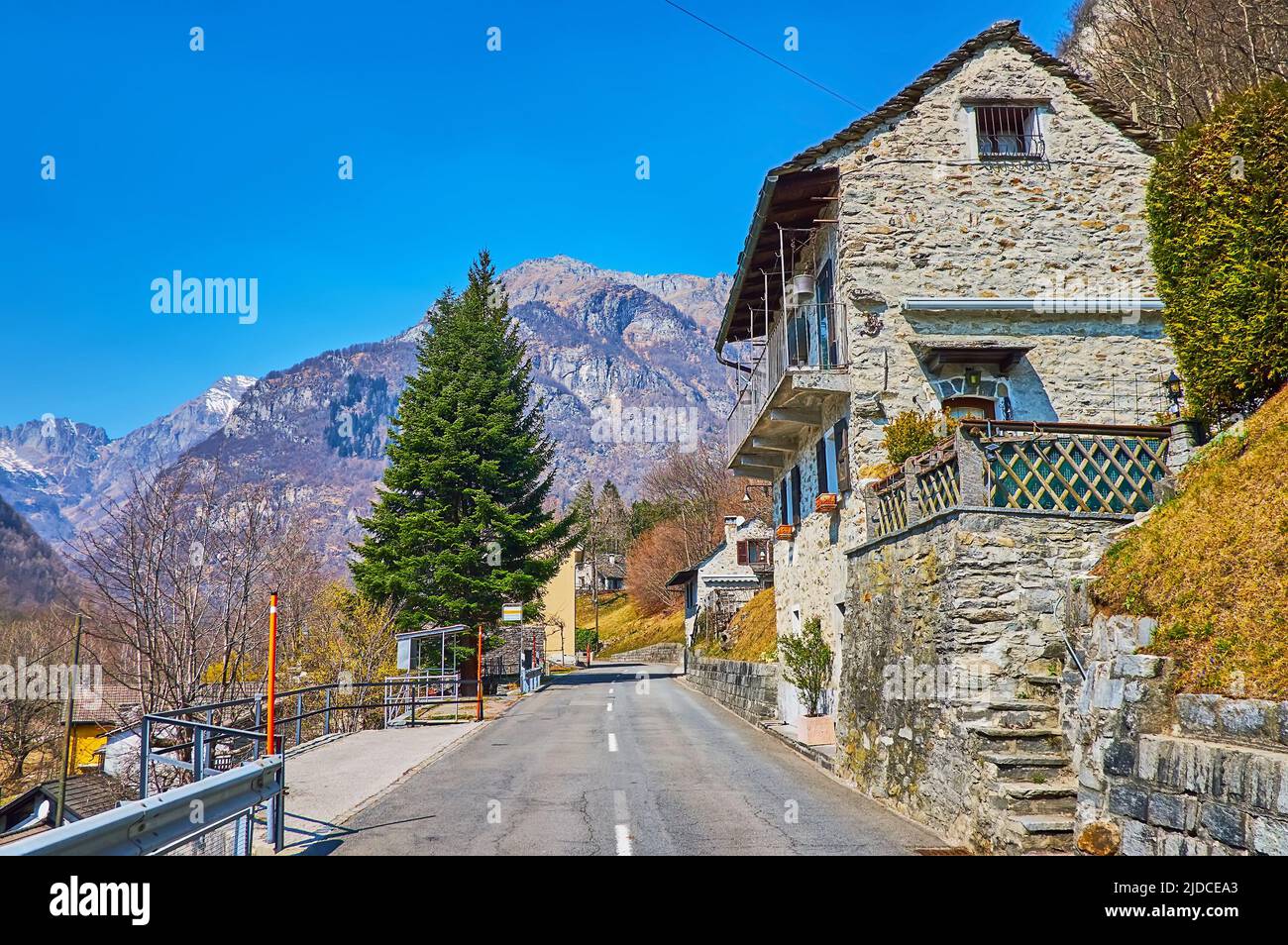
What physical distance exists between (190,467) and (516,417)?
17246 mm

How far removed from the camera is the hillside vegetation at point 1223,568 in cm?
620

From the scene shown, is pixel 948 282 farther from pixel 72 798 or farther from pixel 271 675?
pixel 72 798

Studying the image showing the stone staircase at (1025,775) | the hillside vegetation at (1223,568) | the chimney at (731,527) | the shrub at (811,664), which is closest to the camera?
the hillside vegetation at (1223,568)

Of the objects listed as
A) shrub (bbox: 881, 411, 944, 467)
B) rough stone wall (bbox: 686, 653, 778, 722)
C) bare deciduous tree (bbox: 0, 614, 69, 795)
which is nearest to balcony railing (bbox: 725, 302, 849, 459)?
shrub (bbox: 881, 411, 944, 467)

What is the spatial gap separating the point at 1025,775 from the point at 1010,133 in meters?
13.7

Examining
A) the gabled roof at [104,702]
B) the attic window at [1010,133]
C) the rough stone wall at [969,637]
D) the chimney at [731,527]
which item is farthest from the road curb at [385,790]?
the chimney at [731,527]

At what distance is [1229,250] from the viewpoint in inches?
357

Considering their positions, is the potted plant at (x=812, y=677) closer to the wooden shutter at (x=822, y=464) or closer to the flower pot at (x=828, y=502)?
the flower pot at (x=828, y=502)

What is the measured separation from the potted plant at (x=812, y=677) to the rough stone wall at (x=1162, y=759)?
808 centimetres

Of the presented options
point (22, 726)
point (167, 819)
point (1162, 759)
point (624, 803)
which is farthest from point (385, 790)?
point (22, 726)

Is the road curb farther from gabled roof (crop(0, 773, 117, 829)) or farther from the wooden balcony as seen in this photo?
the wooden balcony
